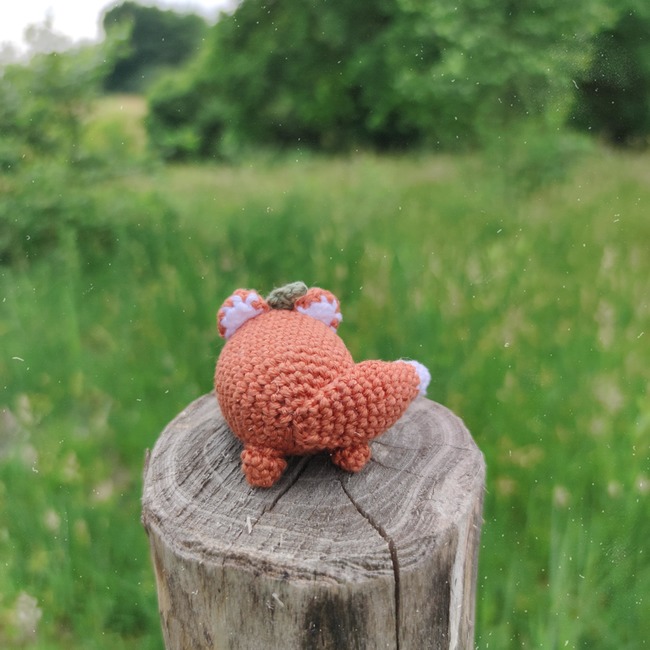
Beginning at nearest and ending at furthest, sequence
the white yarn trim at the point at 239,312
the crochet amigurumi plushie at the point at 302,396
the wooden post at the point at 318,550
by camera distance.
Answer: the wooden post at the point at 318,550
the crochet amigurumi plushie at the point at 302,396
the white yarn trim at the point at 239,312

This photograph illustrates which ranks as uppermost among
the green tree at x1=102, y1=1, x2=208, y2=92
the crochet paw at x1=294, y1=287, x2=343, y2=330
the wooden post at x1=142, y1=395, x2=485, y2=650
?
the green tree at x1=102, y1=1, x2=208, y2=92

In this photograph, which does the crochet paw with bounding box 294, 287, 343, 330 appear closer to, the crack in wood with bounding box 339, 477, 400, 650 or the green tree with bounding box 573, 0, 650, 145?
the crack in wood with bounding box 339, 477, 400, 650

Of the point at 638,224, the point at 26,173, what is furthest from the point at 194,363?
the point at 638,224

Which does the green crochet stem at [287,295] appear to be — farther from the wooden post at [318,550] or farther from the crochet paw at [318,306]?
the wooden post at [318,550]

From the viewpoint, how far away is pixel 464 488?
113 centimetres

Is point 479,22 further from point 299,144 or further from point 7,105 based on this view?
point 299,144

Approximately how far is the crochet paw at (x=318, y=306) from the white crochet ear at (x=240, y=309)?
0.08 metres

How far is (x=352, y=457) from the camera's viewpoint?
44.4 inches

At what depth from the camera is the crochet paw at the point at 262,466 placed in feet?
3.56

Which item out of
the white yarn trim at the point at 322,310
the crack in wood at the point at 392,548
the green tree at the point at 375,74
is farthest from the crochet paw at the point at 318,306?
the green tree at the point at 375,74

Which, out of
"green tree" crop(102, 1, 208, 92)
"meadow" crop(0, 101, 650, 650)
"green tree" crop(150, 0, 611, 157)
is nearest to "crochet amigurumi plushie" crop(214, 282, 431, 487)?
"meadow" crop(0, 101, 650, 650)

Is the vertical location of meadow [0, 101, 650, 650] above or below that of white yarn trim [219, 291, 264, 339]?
below

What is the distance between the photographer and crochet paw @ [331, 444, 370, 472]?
3.70 feet

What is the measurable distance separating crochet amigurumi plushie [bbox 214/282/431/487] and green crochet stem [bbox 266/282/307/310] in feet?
0.36
